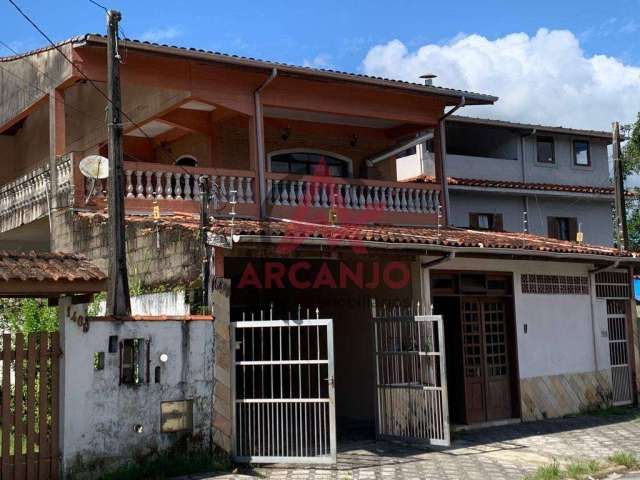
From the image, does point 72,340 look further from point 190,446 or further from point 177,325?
point 190,446

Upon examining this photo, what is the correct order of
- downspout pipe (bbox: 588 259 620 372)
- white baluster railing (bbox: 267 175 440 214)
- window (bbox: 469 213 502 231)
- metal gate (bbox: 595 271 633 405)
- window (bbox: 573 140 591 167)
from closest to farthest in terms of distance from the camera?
white baluster railing (bbox: 267 175 440 214) → downspout pipe (bbox: 588 259 620 372) → metal gate (bbox: 595 271 633 405) → window (bbox: 469 213 502 231) → window (bbox: 573 140 591 167)

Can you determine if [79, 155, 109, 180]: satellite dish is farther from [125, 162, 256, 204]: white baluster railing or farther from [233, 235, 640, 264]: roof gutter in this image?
[233, 235, 640, 264]: roof gutter

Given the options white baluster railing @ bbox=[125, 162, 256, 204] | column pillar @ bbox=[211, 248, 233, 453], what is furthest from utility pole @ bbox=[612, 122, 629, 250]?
column pillar @ bbox=[211, 248, 233, 453]

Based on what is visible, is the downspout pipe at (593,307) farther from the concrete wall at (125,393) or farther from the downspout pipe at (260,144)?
the concrete wall at (125,393)

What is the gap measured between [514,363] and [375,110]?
17.9 feet

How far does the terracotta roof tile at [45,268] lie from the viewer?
7754 millimetres

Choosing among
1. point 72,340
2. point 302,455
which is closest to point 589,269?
point 302,455

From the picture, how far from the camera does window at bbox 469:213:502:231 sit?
22484 millimetres

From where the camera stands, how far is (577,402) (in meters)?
13.5

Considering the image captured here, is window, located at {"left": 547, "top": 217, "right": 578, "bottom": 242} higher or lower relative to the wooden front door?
higher

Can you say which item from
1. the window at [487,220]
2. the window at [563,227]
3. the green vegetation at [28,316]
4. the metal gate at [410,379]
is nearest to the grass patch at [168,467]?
the metal gate at [410,379]

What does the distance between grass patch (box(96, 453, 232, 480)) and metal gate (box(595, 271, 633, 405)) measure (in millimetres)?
8786

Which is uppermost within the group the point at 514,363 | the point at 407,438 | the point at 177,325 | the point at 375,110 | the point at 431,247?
the point at 375,110

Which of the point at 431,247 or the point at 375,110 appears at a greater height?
the point at 375,110
